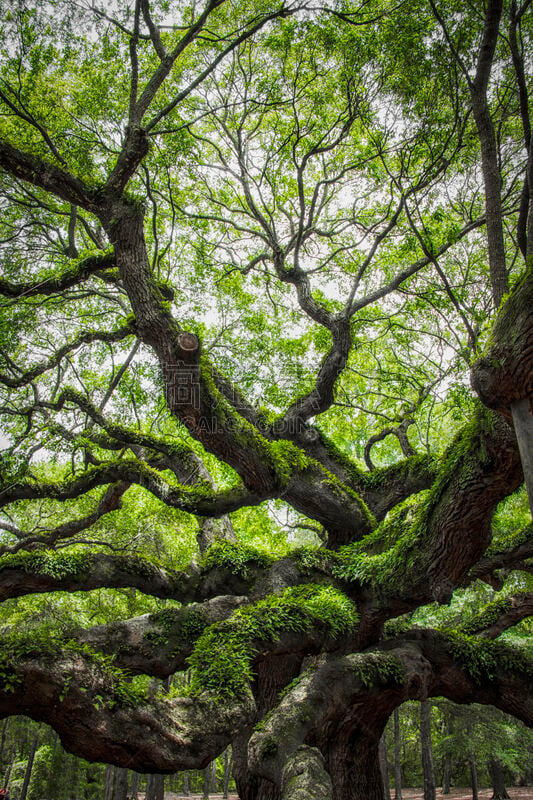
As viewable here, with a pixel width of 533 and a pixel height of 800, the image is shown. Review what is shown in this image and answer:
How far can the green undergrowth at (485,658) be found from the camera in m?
6.93

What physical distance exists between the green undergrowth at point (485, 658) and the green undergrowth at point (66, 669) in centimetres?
501

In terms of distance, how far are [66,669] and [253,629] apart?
238cm

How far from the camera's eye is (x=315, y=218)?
33.2 feet

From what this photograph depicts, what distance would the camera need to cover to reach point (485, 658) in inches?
279

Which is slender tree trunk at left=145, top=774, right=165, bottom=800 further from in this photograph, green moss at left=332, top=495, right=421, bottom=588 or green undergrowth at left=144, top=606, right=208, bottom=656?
green moss at left=332, top=495, right=421, bottom=588

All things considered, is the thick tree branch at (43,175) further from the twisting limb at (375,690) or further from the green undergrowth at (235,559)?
the twisting limb at (375,690)

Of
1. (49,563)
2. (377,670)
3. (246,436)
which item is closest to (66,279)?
(246,436)

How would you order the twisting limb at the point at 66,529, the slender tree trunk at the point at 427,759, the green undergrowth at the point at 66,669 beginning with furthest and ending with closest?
the slender tree trunk at the point at 427,759 → the twisting limb at the point at 66,529 → the green undergrowth at the point at 66,669

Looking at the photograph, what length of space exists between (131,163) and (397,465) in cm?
664

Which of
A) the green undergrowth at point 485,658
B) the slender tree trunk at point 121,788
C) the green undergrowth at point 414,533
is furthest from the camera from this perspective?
the slender tree trunk at point 121,788

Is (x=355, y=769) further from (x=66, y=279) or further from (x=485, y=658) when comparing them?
(x=66, y=279)

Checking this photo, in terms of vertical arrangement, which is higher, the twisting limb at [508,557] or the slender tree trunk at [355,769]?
the twisting limb at [508,557]

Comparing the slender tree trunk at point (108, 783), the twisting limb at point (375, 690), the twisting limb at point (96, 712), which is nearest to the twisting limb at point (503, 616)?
the twisting limb at point (375, 690)

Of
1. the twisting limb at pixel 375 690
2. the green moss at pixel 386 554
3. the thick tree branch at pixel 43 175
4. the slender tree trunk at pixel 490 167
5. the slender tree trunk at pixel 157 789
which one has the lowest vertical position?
the slender tree trunk at pixel 157 789
